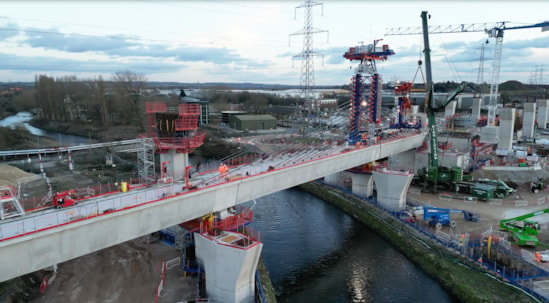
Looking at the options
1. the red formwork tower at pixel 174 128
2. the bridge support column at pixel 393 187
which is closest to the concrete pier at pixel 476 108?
the bridge support column at pixel 393 187

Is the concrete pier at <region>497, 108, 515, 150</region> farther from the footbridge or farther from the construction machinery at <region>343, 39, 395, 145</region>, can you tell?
the footbridge

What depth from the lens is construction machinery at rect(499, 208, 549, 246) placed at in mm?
26719

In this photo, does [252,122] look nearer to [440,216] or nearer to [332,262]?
[440,216]

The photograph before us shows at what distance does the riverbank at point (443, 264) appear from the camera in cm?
2284

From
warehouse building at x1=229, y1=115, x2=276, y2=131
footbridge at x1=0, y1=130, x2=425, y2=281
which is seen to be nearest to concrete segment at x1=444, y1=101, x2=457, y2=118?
warehouse building at x1=229, y1=115, x2=276, y2=131

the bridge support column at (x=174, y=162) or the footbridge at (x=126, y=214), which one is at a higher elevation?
the bridge support column at (x=174, y=162)

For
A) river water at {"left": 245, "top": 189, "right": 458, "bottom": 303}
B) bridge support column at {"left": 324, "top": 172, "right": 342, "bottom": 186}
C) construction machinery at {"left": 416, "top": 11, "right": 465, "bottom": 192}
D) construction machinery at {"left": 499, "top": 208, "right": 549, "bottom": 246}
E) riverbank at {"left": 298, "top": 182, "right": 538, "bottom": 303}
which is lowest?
river water at {"left": 245, "top": 189, "right": 458, "bottom": 303}

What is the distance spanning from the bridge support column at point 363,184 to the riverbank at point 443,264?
11.4ft

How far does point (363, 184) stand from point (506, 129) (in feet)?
95.7

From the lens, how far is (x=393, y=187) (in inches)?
1523

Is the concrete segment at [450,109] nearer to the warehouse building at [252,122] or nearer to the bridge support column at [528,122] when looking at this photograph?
the bridge support column at [528,122]

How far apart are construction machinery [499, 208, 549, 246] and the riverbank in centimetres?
447

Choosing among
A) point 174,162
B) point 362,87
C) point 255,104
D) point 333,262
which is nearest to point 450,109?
point 362,87

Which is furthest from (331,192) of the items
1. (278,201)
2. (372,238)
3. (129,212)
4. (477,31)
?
(477,31)
